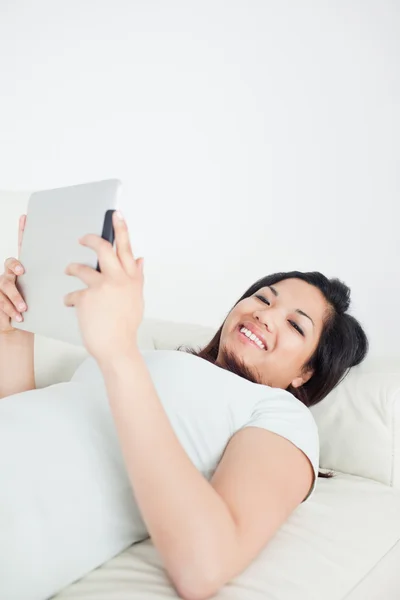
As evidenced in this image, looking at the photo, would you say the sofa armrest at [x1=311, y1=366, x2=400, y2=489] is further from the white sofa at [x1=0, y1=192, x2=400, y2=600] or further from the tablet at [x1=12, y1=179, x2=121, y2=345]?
the tablet at [x1=12, y1=179, x2=121, y2=345]

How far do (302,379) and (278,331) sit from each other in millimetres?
165

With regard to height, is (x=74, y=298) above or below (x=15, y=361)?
above

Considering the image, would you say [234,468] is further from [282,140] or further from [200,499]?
[282,140]

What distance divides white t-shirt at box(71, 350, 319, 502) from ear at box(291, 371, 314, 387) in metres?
0.26

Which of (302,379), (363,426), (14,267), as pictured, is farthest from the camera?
(302,379)

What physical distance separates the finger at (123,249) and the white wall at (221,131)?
1.55m

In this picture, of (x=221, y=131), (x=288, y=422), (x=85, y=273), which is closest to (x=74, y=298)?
(x=85, y=273)

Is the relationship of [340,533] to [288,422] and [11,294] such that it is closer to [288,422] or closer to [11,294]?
[288,422]

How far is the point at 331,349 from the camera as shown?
136 cm

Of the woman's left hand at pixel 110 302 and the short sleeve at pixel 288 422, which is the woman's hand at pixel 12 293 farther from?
the short sleeve at pixel 288 422

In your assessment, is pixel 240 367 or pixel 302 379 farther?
pixel 302 379

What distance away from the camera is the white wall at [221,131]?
2.15 metres

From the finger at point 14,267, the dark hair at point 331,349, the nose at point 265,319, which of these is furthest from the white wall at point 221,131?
the finger at point 14,267

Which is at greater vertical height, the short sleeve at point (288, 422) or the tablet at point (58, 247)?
the tablet at point (58, 247)
